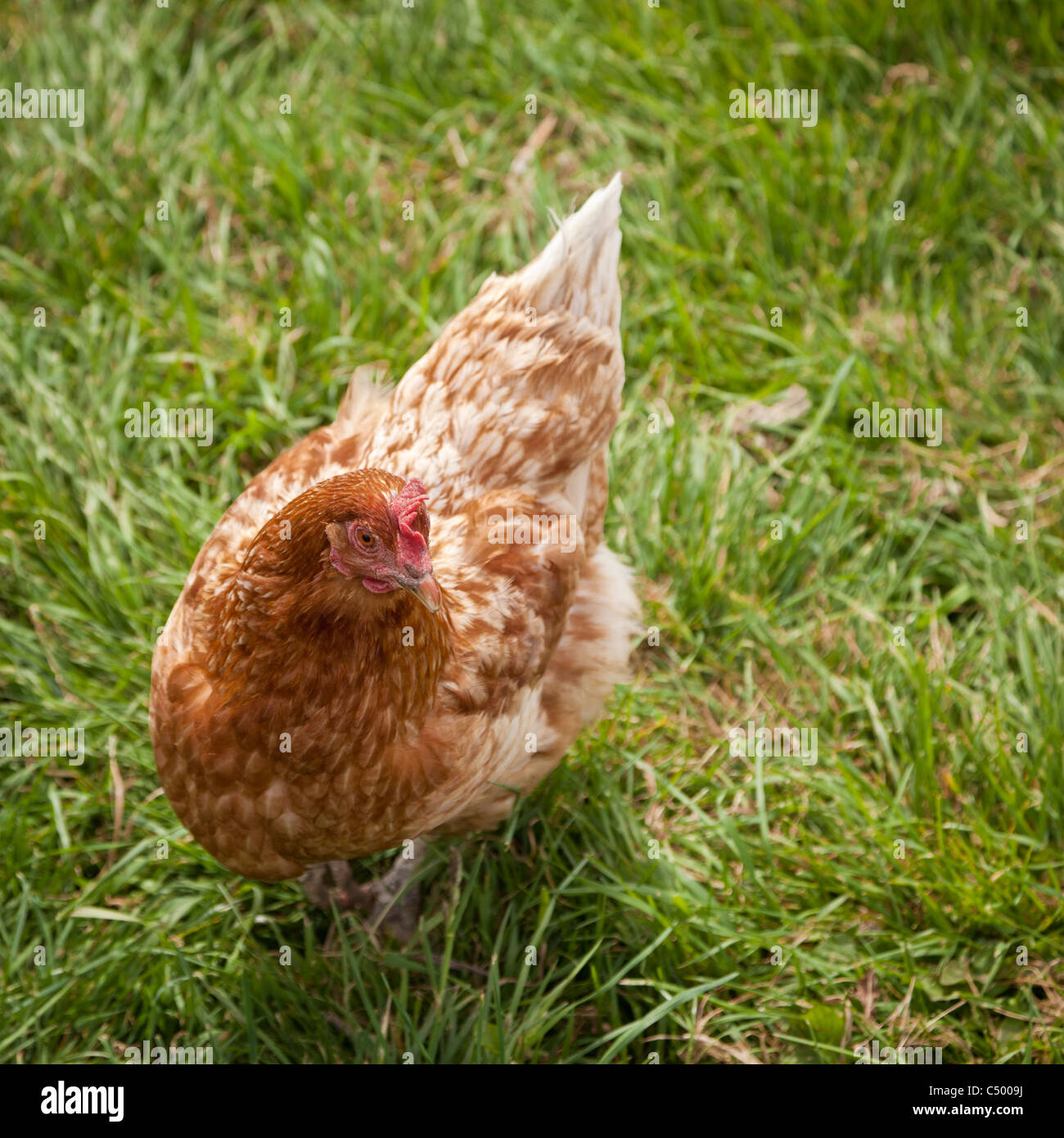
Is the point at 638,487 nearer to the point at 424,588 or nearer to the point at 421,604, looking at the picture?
the point at 421,604

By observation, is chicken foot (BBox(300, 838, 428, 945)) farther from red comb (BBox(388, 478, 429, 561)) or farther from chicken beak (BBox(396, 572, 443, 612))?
red comb (BBox(388, 478, 429, 561))

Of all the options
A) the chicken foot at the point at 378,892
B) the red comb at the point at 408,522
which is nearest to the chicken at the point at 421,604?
the red comb at the point at 408,522

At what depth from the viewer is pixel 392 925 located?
3.32 meters

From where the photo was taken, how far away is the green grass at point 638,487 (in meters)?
3.18

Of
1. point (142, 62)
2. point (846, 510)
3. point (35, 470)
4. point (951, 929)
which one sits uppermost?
point (142, 62)

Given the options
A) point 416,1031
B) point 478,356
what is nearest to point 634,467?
point 478,356

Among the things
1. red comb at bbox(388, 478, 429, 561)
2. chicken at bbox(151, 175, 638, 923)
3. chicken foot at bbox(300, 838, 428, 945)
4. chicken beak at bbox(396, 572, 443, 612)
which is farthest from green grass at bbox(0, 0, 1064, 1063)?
red comb at bbox(388, 478, 429, 561)

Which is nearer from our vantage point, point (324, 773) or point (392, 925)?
point (324, 773)

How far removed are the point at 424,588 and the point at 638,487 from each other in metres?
1.74

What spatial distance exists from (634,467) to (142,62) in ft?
9.55

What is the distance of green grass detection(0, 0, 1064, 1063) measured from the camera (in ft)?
10.4

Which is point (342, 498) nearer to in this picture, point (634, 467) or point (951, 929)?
point (634, 467)

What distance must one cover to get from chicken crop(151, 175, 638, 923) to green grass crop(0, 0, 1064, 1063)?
47 cm

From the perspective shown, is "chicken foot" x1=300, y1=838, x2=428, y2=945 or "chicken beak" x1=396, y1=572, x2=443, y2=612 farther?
"chicken foot" x1=300, y1=838, x2=428, y2=945
